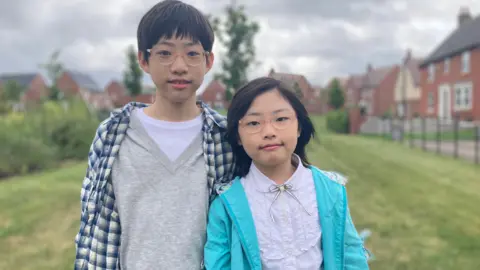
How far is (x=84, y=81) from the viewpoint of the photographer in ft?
207

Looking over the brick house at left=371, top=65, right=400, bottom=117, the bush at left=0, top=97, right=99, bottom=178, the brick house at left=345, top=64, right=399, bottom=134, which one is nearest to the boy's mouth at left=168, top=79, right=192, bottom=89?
the bush at left=0, top=97, right=99, bottom=178

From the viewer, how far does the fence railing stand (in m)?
13.0

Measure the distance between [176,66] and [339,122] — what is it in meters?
23.3

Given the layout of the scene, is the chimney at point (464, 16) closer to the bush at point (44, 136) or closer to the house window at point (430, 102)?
the house window at point (430, 102)

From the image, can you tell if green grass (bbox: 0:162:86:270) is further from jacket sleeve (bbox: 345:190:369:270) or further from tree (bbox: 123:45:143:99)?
tree (bbox: 123:45:143:99)

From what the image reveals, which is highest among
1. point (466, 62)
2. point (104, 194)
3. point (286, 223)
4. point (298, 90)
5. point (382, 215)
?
point (466, 62)

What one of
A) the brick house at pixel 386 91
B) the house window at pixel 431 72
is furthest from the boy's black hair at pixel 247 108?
the brick house at pixel 386 91

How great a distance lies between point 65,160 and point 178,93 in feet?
38.6

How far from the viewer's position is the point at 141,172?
203 centimetres

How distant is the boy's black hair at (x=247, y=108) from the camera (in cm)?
204

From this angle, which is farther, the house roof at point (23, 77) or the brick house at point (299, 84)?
the house roof at point (23, 77)

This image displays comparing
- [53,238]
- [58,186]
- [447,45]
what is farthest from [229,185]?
[447,45]

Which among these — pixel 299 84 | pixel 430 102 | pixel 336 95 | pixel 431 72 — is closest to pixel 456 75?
pixel 431 72

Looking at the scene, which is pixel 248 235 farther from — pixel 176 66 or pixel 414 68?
Answer: pixel 414 68
